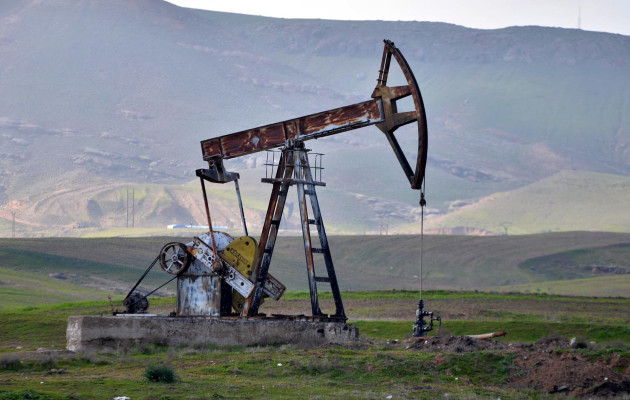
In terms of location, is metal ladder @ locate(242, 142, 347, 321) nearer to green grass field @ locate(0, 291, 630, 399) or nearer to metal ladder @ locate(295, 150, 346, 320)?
metal ladder @ locate(295, 150, 346, 320)

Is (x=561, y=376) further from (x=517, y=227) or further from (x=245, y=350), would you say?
(x=517, y=227)

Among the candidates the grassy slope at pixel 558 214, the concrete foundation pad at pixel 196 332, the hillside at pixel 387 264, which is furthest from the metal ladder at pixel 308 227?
the grassy slope at pixel 558 214

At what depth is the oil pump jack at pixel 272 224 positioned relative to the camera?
73.8ft

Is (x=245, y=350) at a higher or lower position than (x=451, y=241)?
lower

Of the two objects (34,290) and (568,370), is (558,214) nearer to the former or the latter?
(34,290)

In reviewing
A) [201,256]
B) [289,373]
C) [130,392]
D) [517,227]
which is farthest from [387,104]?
[517,227]

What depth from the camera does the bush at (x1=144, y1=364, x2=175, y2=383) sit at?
646 inches

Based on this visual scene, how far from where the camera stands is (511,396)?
1653 cm

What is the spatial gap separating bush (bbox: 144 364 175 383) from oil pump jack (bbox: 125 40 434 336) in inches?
253

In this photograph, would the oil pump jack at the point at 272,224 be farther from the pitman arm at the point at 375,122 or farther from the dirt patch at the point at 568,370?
the dirt patch at the point at 568,370

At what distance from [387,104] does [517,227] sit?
16251 cm

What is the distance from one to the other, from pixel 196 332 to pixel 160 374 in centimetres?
632

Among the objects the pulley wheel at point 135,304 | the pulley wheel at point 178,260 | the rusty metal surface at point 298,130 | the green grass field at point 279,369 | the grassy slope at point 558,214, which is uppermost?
the grassy slope at point 558,214

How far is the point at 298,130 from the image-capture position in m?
23.3
